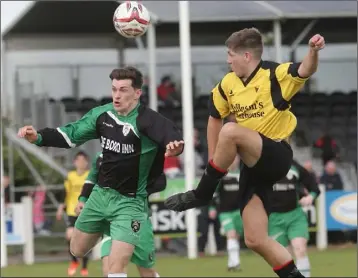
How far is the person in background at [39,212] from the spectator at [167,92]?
3.95m

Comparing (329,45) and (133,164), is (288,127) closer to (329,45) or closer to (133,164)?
(133,164)

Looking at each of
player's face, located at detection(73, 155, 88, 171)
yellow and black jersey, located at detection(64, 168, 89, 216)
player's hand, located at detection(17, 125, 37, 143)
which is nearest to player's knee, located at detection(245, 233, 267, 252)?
player's hand, located at detection(17, 125, 37, 143)

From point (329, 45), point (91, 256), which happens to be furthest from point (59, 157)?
point (329, 45)

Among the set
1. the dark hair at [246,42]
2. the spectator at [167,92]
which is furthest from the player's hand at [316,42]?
the spectator at [167,92]

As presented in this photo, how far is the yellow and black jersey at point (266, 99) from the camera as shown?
8.85m

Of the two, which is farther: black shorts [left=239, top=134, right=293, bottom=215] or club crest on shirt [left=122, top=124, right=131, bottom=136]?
club crest on shirt [left=122, top=124, right=131, bottom=136]

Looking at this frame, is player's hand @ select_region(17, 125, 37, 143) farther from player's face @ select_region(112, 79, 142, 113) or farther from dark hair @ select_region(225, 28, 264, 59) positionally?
dark hair @ select_region(225, 28, 264, 59)

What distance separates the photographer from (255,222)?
29.5ft

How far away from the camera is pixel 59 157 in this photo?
2292cm

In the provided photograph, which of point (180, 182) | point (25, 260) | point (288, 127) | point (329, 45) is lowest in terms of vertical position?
point (25, 260)

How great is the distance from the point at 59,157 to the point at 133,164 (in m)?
13.5

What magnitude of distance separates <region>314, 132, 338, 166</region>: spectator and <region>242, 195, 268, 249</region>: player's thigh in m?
13.5

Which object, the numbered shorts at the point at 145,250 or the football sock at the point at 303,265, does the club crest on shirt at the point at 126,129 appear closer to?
the numbered shorts at the point at 145,250

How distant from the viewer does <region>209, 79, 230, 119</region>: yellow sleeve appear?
30.1ft
